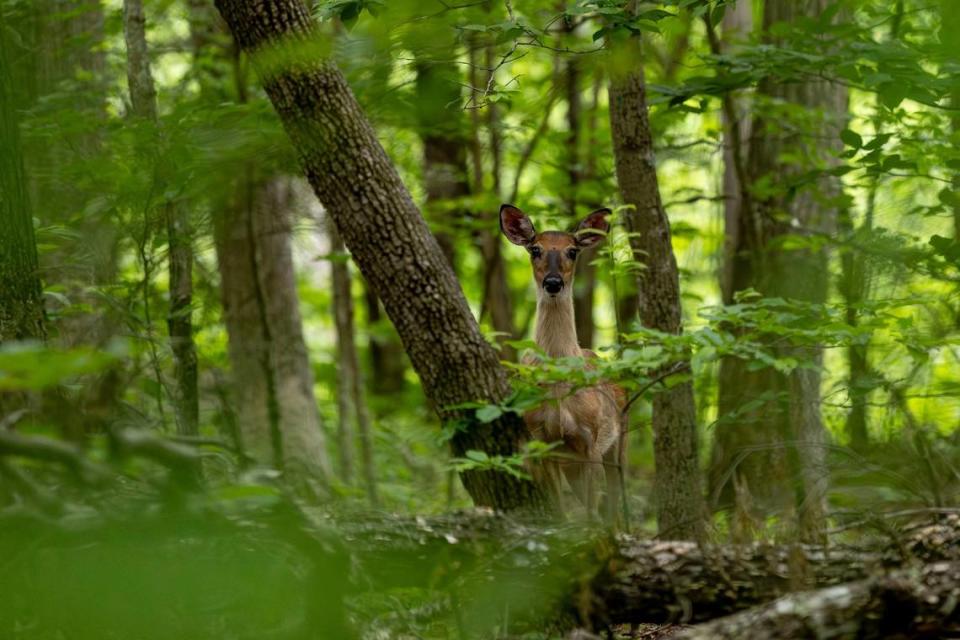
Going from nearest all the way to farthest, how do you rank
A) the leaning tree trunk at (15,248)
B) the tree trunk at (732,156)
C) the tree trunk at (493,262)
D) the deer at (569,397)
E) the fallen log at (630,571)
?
the fallen log at (630,571) → the leaning tree trunk at (15,248) → the deer at (569,397) → the tree trunk at (732,156) → the tree trunk at (493,262)

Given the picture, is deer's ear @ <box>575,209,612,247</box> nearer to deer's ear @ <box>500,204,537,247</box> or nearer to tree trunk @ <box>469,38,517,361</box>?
deer's ear @ <box>500,204,537,247</box>

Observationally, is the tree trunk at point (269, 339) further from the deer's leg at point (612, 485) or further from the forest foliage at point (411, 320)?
the deer's leg at point (612, 485)

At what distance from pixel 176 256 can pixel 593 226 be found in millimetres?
2774

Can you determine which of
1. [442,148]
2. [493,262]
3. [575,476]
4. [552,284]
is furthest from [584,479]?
[442,148]

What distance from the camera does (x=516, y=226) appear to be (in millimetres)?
7867

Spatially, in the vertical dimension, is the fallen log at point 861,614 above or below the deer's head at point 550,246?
below

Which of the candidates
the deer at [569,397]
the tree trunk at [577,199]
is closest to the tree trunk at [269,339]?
the tree trunk at [577,199]

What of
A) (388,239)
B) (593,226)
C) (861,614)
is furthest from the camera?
(593,226)

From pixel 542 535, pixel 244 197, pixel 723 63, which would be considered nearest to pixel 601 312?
pixel 244 197

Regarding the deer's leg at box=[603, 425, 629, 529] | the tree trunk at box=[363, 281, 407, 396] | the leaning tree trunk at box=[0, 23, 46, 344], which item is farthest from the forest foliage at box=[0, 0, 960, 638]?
the tree trunk at box=[363, 281, 407, 396]

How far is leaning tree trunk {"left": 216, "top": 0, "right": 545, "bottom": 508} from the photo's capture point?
549cm

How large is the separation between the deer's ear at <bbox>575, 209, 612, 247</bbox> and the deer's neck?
47 cm

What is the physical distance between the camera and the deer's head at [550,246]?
7449 millimetres

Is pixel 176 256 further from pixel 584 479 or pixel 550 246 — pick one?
pixel 584 479
